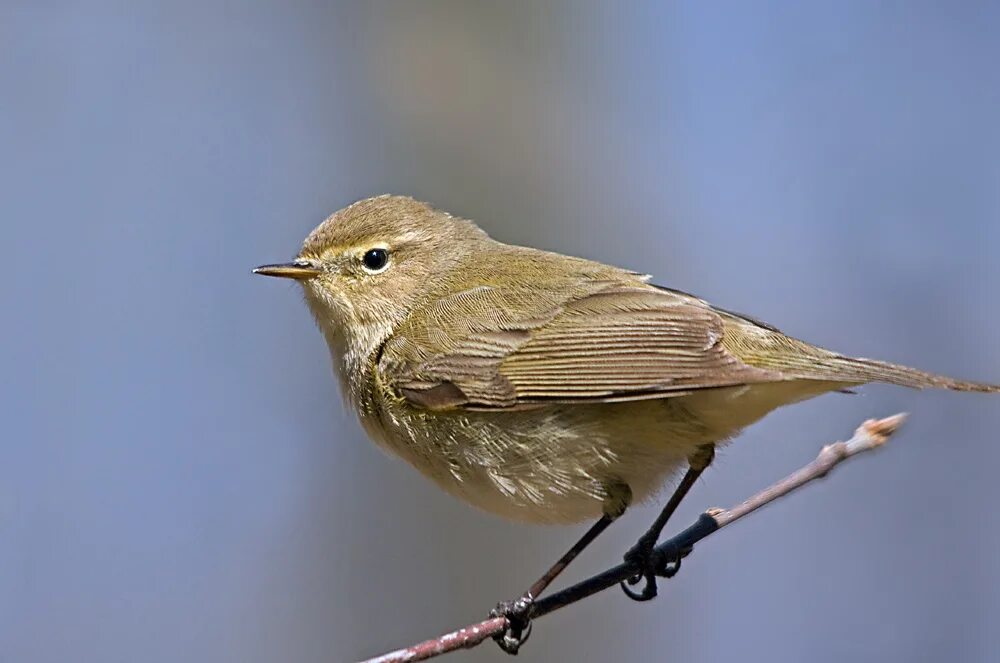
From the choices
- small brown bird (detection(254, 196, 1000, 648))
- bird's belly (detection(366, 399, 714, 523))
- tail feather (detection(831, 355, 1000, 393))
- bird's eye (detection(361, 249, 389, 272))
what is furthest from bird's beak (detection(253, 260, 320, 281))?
tail feather (detection(831, 355, 1000, 393))

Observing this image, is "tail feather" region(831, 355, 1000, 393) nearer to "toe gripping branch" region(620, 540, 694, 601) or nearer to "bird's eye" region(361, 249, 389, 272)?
"toe gripping branch" region(620, 540, 694, 601)

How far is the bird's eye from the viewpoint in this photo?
10.1ft

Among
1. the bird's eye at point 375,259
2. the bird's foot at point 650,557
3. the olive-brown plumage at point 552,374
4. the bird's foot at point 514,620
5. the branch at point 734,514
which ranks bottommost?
the bird's foot at point 514,620

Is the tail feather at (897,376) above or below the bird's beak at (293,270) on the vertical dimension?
below

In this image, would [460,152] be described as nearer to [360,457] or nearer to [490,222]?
[490,222]

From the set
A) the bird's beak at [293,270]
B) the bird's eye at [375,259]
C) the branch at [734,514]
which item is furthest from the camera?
the bird's eye at [375,259]

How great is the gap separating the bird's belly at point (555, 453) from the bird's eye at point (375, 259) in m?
0.63

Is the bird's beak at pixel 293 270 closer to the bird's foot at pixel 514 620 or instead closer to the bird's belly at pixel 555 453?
the bird's belly at pixel 555 453

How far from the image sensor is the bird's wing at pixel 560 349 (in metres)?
2.44

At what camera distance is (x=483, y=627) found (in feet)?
7.98

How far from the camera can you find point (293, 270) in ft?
9.69

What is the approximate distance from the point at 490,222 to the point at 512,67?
0.97 m

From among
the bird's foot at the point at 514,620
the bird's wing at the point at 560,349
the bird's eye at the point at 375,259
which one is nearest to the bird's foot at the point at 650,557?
the bird's foot at the point at 514,620

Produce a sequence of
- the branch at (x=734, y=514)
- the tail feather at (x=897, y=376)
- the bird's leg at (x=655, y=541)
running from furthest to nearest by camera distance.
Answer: the bird's leg at (x=655, y=541), the branch at (x=734, y=514), the tail feather at (x=897, y=376)
